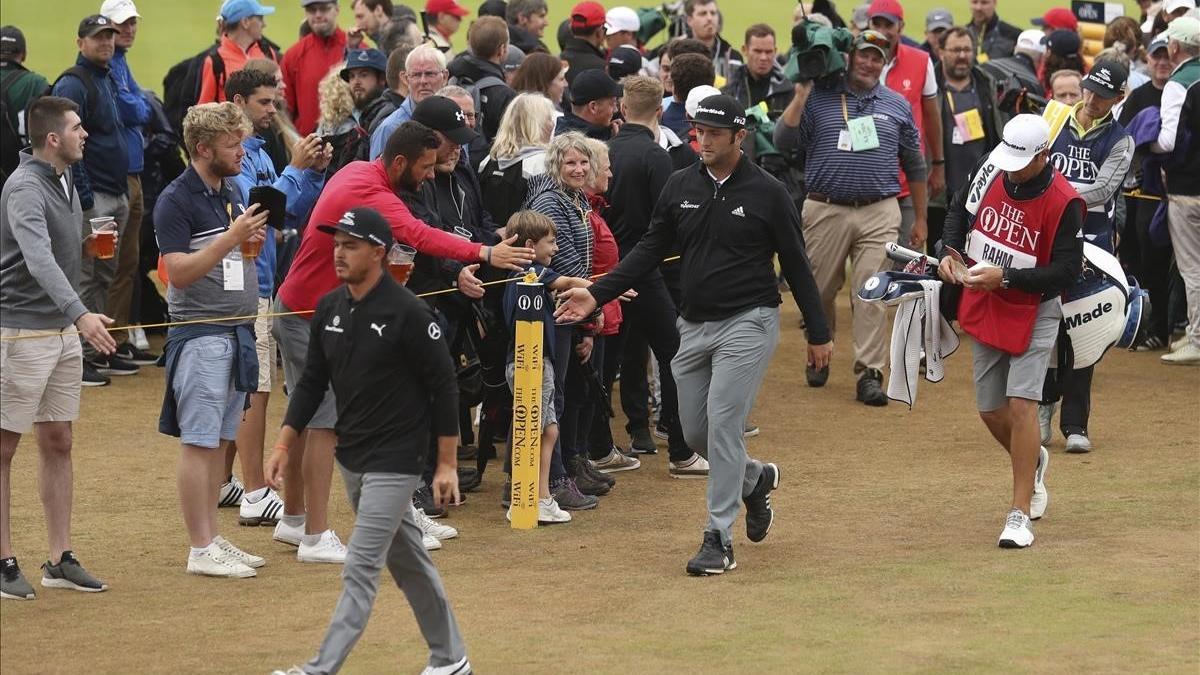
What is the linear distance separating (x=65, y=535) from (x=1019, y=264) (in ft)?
15.3

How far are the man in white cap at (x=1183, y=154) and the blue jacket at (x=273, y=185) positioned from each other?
7031 mm

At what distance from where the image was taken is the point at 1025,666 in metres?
6.52

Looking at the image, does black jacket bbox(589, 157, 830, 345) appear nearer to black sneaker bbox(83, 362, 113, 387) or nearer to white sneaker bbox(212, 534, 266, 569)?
white sneaker bbox(212, 534, 266, 569)

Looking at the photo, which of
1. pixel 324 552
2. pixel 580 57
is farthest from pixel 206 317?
pixel 580 57

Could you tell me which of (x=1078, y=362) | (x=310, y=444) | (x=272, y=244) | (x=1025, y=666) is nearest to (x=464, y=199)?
(x=272, y=244)

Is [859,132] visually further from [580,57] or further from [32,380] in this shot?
[32,380]

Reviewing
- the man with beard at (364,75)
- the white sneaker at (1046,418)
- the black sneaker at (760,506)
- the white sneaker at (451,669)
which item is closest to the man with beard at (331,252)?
the black sneaker at (760,506)

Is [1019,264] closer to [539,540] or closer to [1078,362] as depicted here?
[1078,362]

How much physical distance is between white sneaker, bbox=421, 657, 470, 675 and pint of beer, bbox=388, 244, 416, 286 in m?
2.35

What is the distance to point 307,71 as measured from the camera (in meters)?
13.9

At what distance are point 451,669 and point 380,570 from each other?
450 millimetres

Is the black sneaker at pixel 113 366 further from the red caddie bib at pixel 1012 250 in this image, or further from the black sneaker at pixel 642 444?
the red caddie bib at pixel 1012 250

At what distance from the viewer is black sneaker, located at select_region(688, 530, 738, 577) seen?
7.90m

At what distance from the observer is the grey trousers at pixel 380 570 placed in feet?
20.0
